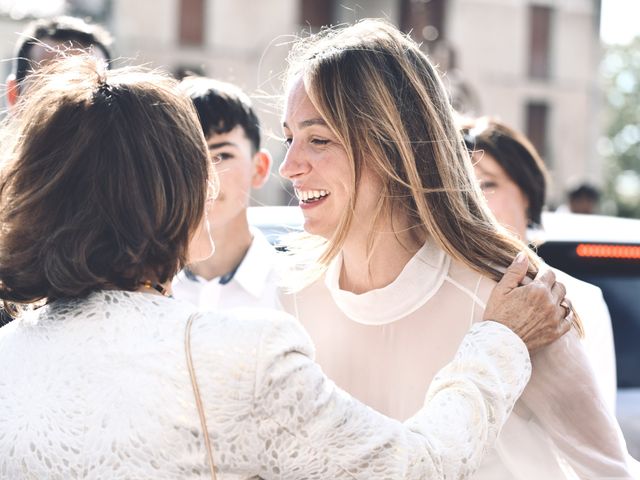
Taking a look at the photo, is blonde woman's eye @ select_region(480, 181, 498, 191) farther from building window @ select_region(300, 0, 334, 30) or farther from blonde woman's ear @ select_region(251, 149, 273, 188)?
building window @ select_region(300, 0, 334, 30)

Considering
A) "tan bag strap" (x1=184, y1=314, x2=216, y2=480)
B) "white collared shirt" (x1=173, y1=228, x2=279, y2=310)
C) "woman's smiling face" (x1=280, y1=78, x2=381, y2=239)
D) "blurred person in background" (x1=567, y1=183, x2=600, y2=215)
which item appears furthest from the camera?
"blurred person in background" (x1=567, y1=183, x2=600, y2=215)

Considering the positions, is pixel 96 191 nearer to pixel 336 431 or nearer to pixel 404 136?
pixel 336 431

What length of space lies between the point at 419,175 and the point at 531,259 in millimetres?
354

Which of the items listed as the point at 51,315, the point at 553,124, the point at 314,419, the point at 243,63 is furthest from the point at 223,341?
the point at 553,124

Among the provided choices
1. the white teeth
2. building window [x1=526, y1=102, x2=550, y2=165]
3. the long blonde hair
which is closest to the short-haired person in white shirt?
the white teeth

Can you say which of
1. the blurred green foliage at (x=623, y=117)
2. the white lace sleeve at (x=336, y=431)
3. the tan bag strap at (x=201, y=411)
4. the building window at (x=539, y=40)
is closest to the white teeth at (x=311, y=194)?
the white lace sleeve at (x=336, y=431)

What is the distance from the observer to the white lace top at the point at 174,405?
5.96ft

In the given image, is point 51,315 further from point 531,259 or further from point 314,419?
point 531,259

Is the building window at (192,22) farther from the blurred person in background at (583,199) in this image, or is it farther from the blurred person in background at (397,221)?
the blurred person in background at (397,221)

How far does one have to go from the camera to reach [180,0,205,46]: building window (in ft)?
90.2

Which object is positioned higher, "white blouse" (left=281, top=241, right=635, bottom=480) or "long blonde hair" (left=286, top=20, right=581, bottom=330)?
"long blonde hair" (left=286, top=20, right=581, bottom=330)

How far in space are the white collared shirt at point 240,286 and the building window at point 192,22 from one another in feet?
79.7

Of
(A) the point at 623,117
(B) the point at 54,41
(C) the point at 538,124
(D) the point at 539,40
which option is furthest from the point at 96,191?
(A) the point at 623,117

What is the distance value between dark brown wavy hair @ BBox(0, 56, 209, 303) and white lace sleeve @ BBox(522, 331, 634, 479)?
934 mm
